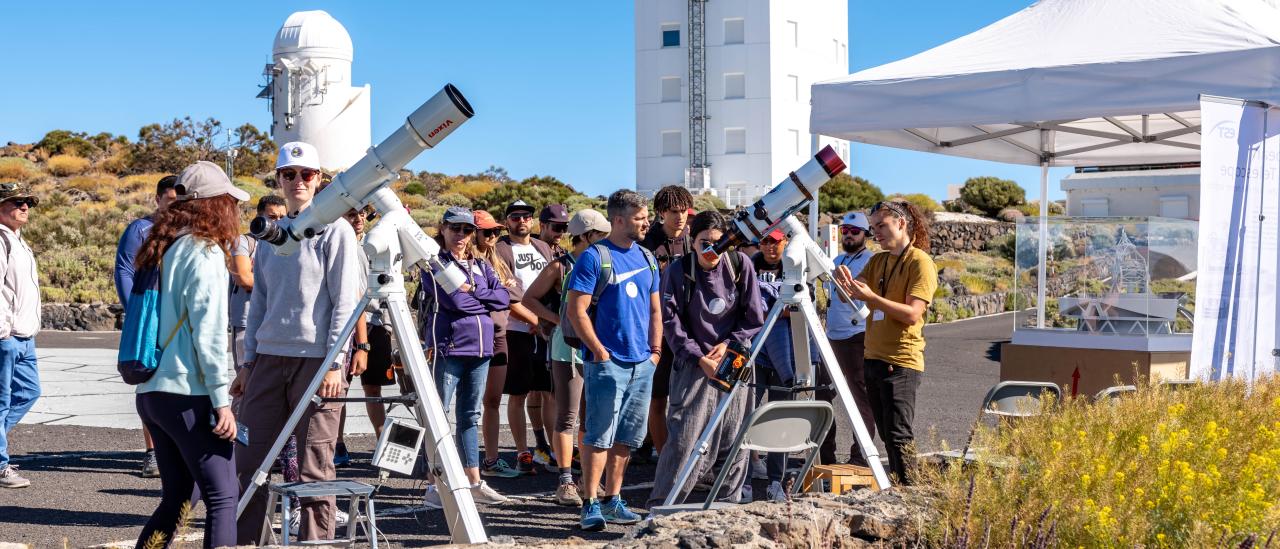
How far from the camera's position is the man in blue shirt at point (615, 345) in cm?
639

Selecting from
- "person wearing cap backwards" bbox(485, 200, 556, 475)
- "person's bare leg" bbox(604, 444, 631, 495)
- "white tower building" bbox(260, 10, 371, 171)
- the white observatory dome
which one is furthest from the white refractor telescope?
the white observatory dome

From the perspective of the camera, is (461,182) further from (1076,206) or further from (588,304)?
(588,304)

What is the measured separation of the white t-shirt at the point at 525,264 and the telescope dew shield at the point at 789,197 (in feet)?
10.4

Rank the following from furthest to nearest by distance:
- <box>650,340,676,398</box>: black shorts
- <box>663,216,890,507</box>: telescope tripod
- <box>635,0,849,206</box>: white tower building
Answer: <box>635,0,849,206</box>: white tower building, <box>650,340,676,398</box>: black shorts, <box>663,216,890,507</box>: telescope tripod

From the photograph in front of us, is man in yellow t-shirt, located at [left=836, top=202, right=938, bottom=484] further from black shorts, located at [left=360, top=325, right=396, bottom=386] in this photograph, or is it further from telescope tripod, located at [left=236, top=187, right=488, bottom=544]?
black shorts, located at [left=360, top=325, right=396, bottom=386]

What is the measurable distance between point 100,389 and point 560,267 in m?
7.36

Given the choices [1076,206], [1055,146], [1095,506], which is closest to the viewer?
[1095,506]

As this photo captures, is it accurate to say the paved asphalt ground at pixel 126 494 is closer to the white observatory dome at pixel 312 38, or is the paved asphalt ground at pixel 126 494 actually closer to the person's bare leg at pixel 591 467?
the person's bare leg at pixel 591 467

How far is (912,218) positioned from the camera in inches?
277

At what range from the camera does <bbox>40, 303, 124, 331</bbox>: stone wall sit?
71.9 ft

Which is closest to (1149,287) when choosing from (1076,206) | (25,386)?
(25,386)

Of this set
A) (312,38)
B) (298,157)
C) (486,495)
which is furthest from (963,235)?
(298,157)

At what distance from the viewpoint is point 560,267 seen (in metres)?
7.45

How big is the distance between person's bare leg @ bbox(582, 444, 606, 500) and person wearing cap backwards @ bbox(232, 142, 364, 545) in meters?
1.45
